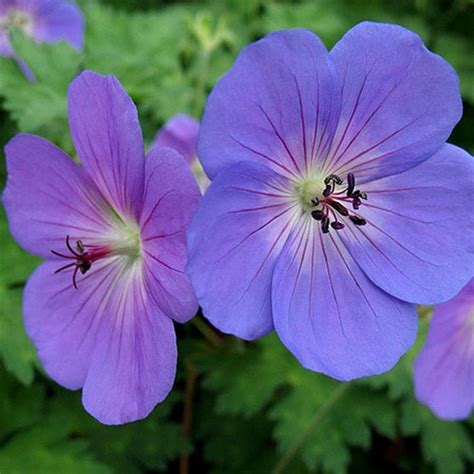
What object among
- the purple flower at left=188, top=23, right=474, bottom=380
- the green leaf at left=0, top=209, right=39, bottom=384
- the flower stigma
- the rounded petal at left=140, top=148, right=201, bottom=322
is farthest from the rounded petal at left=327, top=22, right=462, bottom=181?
the green leaf at left=0, top=209, right=39, bottom=384

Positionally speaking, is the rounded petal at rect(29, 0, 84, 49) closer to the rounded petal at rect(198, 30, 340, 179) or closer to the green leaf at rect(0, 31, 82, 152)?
the green leaf at rect(0, 31, 82, 152)

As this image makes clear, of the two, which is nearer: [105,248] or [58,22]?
[105,248]

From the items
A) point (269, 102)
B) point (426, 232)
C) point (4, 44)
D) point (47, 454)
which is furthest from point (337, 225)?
point (4, 44)

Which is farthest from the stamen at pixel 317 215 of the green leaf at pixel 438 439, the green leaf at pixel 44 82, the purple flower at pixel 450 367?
the green leaf at pixel 438 439

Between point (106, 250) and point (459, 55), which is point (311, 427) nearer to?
point (106, 250)

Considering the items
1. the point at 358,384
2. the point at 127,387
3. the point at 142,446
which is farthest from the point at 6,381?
the point at 358,384

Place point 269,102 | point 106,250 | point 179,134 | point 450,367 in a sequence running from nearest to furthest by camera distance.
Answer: point 269,102 → point 106,250 → point 450,367 → point 179,134
